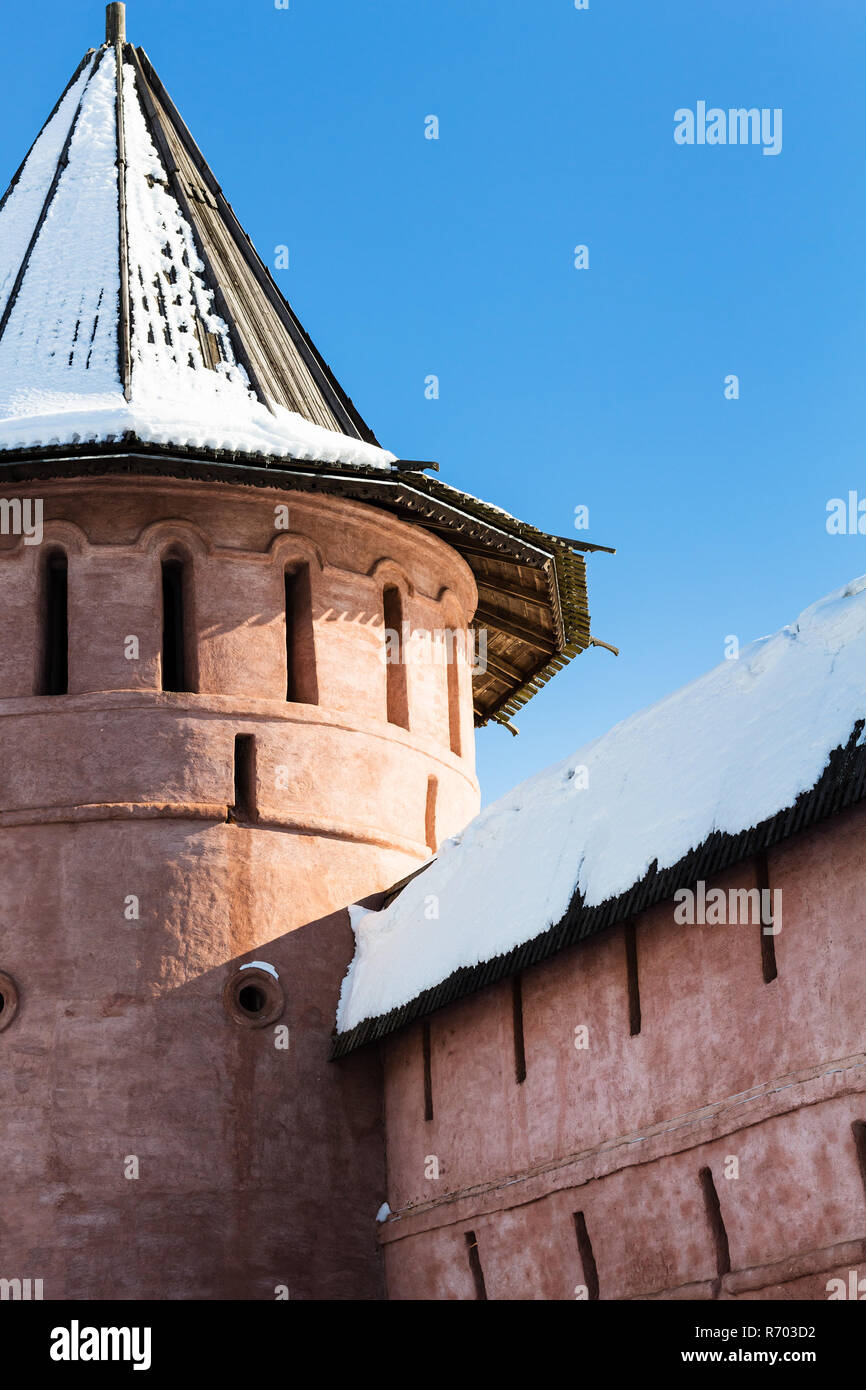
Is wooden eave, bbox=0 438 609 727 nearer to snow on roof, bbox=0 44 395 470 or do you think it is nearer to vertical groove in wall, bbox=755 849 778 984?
snow on roof, bbox=0 44 395 470

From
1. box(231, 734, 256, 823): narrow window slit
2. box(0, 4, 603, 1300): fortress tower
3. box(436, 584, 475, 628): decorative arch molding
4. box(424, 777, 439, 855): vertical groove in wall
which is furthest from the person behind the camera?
box(436, 584, 475, 628): decorative arch molding

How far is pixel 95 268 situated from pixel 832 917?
9529mm

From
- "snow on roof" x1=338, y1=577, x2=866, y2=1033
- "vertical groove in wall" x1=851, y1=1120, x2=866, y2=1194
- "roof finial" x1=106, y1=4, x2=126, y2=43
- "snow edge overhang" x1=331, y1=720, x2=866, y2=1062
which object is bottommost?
"vertical groove in wall" x1=851, y1=1120, x2=866, y2=1194

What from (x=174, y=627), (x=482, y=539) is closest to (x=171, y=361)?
(x=174, y=627)

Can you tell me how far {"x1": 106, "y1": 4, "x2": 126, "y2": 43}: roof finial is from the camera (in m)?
19.1

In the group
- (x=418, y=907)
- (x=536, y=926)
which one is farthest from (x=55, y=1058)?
(x=536, y=926)

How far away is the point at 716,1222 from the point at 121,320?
9001 mm

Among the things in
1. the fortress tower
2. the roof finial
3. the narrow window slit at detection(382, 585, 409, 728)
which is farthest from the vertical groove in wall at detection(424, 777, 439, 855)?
the roof finial

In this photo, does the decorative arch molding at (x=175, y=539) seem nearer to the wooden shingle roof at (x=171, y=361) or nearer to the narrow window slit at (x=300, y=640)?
Result: the wooden shingle roof at (x=171, y=361)

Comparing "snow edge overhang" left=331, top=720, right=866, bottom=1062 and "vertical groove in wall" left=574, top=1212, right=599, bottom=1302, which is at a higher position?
"snow edge overhang" left=331, top=720, right=866, bottom=1062

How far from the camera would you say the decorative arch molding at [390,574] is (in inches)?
622

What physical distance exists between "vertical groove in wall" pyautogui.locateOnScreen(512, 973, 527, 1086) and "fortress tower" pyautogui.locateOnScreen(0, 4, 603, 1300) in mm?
1882

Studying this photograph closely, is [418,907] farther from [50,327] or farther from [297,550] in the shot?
[50,327]
